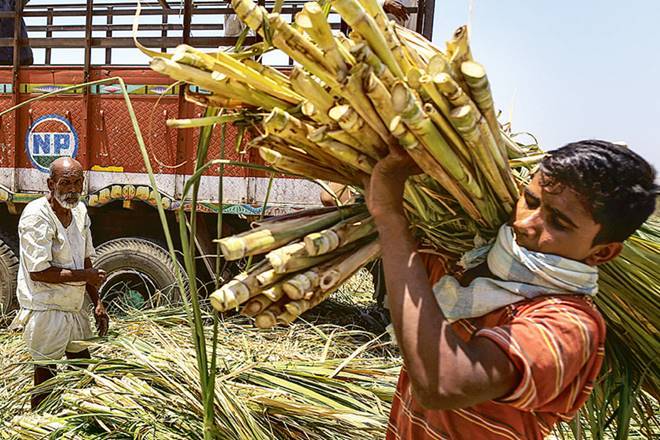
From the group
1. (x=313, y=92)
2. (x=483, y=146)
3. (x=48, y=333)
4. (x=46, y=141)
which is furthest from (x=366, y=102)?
(x=46, y=141)

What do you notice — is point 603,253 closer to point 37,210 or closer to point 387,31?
point 387,31

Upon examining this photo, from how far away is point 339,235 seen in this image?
125 cm

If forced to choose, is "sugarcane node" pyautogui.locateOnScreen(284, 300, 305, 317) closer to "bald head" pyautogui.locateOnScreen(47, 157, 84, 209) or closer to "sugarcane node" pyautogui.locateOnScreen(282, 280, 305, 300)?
"sugarcane node" pyautogui.locateOnScreen(282, 280, 305, 300)

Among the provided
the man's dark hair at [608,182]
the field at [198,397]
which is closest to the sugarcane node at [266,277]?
the man's dark hair at [608,182]

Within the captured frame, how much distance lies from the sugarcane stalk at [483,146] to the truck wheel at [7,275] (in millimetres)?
4832

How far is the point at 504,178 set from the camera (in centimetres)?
121

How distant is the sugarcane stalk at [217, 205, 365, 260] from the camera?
112 centimetres

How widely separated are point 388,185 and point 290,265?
24cm

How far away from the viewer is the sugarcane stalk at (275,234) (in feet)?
3.68

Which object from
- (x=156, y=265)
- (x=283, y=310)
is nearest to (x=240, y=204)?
(x=156, y=265)

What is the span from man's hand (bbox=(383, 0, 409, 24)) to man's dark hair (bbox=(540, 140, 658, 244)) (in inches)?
122

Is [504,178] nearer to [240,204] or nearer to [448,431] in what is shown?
[448,431]

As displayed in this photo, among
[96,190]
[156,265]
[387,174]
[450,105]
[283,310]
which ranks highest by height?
[450,105]

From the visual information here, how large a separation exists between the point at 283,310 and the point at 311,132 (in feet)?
1.14
